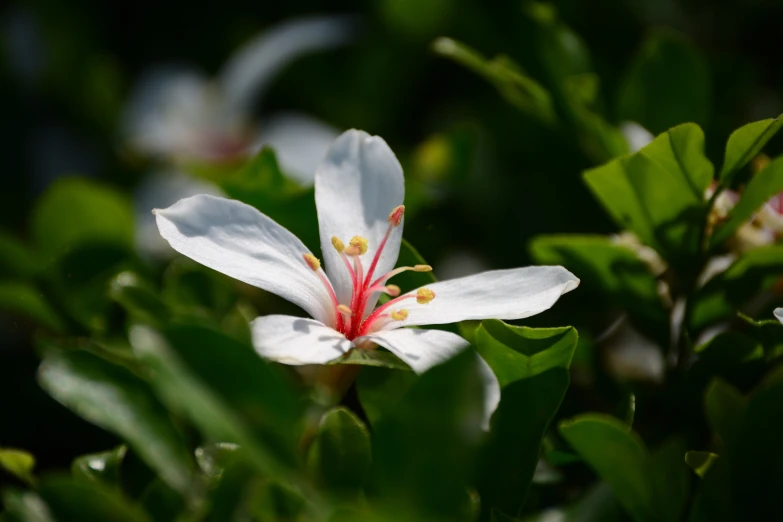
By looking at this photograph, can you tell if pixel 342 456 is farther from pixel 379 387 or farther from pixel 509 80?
pixel 509 80

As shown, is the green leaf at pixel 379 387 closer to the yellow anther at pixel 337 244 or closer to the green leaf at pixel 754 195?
the yellow anther at pixel 337 244

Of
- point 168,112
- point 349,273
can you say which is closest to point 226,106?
point 168,112

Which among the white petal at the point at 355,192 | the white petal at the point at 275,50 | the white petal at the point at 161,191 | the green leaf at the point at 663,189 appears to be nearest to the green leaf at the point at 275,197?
the white petal at the point at 355,192

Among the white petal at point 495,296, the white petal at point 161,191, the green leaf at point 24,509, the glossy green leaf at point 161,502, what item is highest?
the white petal at point 495,296

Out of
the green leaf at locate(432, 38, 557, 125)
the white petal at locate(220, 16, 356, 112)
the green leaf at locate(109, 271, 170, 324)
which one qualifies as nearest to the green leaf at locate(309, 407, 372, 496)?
the green leaf at locate(109, 271, 170, 324)

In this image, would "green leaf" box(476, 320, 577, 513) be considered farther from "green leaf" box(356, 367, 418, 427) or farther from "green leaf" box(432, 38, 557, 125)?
"green leaf" box(432, 38, 557, 125)
